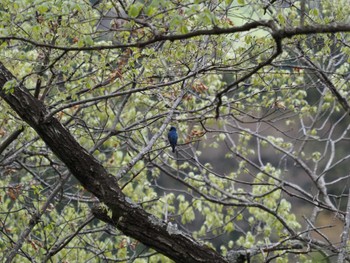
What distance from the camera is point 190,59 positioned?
5996mm

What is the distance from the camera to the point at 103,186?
229 inches

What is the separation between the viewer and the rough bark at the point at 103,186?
5.47m

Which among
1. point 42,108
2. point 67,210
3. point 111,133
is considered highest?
point 67,210

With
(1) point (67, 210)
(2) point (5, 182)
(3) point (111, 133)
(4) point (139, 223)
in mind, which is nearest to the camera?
(4) point (139, 223)

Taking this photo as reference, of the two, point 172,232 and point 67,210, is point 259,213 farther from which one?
point 172,232

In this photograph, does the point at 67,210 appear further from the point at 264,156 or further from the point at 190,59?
the point at 264,156

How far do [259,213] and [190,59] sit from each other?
5.70 meters

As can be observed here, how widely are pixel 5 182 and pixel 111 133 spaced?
397cm

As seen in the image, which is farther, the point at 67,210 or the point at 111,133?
the point at 67,210

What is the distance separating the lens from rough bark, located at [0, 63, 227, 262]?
5.47m

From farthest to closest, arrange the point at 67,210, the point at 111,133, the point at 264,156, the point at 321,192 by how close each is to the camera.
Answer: the point at 264,156 < the point at 67,210 < the point at 321,192 < the point at 111,133

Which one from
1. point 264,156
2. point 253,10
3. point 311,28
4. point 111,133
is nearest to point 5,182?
point 111,133

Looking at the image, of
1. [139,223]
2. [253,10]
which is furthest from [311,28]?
[139,223]

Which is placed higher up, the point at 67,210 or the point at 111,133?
the point at 67,210
